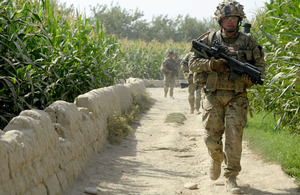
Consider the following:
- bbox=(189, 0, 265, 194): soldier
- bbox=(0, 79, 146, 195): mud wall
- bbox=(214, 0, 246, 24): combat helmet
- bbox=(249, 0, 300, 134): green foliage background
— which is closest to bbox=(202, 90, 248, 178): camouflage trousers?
bbox=(189, 0, 265, 194): soldier

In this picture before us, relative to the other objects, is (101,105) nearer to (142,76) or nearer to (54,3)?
(54,3)

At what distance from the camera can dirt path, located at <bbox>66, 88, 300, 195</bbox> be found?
16.9ft

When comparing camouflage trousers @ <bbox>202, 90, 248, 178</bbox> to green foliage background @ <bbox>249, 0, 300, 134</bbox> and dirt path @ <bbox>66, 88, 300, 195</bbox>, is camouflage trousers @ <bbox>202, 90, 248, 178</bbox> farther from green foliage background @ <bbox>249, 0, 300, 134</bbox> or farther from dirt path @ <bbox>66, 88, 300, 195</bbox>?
green foliage background @ <bbox>249, 0, 300, 134</bbox>

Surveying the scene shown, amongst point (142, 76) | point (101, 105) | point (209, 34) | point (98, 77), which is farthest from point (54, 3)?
point (142, 76)

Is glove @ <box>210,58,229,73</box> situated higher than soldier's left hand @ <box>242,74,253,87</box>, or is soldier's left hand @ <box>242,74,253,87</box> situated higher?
glove @ <box>210,58,229,73</box>

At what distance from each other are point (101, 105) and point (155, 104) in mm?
8095

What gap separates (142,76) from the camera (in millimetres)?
25516

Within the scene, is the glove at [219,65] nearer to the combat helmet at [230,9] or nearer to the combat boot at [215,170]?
the combat helmet at [230,9]

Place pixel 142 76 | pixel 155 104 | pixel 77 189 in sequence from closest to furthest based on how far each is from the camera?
pixel 77 189, pixel 155 104, pixel 142 76

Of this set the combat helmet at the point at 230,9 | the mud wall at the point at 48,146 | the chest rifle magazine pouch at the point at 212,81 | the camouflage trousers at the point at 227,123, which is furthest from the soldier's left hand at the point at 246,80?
the mud wall at the point at 48,146

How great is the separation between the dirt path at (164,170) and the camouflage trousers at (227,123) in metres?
0.35

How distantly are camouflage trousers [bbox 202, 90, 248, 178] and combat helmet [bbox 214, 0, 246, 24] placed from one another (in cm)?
86

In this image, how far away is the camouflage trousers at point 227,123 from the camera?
5098 millimetres

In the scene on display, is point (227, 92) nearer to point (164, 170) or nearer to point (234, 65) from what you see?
point (234, 65)
